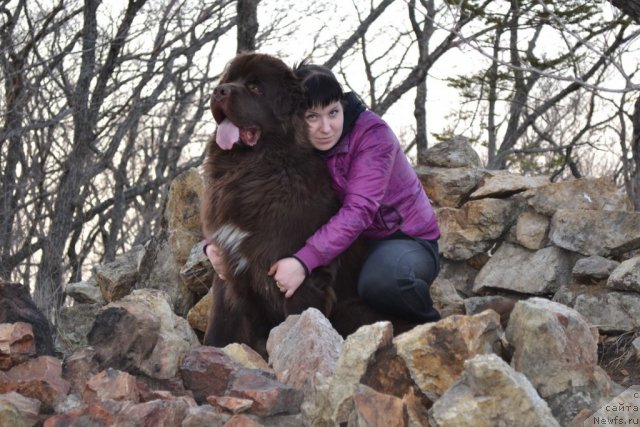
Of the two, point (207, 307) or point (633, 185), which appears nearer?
point (207, 307)

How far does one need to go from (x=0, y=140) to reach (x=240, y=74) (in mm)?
6125

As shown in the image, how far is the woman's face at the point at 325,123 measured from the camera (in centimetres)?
401

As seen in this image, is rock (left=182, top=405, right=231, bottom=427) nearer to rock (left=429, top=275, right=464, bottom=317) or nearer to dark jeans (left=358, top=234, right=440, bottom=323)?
dark jeans (left=358, top=234, right=440, bottom=323)

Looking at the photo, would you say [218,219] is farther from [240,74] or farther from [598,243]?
[598,243]

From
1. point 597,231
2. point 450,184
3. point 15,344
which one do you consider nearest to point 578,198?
point 597,231

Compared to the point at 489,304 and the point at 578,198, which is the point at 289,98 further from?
the point at 578,198

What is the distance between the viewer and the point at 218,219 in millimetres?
4184

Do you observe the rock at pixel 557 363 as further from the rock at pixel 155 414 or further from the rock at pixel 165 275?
the rock at pixel 165 275

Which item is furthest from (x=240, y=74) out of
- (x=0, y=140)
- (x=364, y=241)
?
(x=0, y=140)

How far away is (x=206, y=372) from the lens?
10.1 feet

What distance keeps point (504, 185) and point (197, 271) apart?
7.11 feet

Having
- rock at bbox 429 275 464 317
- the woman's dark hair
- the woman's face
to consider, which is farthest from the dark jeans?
rock at bbox 429 275 464 317

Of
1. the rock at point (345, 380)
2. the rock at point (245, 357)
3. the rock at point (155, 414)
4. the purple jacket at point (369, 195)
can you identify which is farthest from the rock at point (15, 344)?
the purple jacket at point (369, 195)

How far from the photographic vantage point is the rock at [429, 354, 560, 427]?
2299mm
